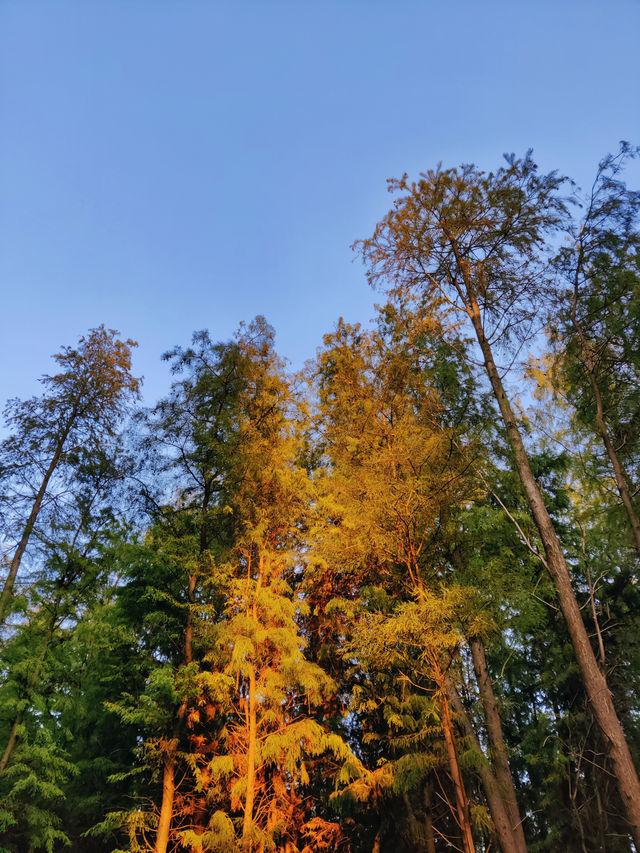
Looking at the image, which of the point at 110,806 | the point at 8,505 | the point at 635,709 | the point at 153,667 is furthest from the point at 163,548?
the point at 635,709

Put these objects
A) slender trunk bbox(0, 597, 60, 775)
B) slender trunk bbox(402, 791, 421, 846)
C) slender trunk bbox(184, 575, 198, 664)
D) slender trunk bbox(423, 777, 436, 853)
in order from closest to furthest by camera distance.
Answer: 1. slender trunk bbox(0, 597, 60, 775)
2. slender trunk bbox(184, 575, 198, 664)
3. slender trunk bbox(423, 777, 436, 853)
4. slender trunk bbox(402, 791, 421, 846)

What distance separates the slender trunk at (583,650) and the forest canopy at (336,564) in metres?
0.04

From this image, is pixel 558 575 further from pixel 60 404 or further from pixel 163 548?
pixel 60 404

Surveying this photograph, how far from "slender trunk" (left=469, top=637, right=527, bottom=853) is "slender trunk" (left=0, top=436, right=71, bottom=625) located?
8.34 meters

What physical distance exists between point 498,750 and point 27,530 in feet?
30.5

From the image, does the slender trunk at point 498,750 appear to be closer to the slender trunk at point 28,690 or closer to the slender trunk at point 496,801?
the slender trunk at point 496,801

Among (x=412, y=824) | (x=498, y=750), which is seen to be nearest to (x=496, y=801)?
(x=498, y=750)

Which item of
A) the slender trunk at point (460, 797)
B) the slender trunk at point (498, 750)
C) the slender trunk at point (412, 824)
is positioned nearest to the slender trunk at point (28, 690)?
the slender trunk at point (460, 797)

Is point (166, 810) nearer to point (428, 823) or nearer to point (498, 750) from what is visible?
point (498, 750)

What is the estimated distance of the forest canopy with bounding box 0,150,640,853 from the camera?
758 cm

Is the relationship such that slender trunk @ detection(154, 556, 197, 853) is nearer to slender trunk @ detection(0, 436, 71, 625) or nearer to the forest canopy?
the forest canopy

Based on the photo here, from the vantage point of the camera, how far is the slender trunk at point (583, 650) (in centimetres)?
510

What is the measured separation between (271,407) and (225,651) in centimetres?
518

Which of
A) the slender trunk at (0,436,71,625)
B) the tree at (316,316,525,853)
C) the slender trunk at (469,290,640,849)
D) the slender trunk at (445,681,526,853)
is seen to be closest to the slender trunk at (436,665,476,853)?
the tree at (316,316,525,853)
